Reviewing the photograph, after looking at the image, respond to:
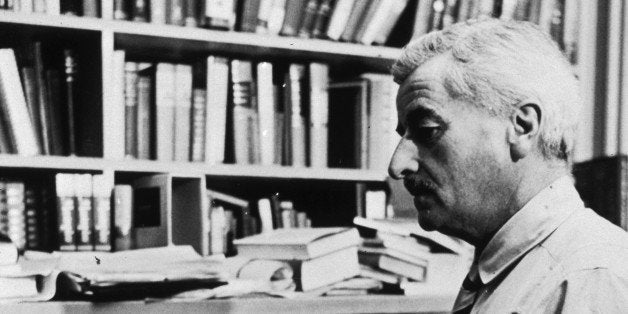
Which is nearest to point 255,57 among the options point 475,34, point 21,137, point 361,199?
point 361,199

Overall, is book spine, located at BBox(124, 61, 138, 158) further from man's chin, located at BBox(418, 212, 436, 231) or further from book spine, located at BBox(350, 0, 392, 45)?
man's chin, located at BBox(418, 212, 436, 231)

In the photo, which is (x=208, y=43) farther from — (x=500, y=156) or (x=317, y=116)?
(x=500, y=156)

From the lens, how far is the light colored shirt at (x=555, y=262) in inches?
38.5

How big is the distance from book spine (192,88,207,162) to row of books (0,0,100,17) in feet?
1.01

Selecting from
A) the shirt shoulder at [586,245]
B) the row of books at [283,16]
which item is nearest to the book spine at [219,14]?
the row of books at [283,16]

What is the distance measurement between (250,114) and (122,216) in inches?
16.1

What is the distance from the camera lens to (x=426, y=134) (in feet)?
4.13

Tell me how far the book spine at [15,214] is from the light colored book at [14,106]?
0.26 ft

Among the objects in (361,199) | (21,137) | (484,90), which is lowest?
(361,199)

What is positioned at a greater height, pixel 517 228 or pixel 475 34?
pixel 475 34

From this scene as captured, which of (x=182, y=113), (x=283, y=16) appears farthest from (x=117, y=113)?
(x=283, y=16)

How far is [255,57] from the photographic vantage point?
88.0 inches

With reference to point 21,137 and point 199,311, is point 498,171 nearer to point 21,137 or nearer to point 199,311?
point 199,311

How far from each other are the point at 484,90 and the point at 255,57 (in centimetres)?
114
